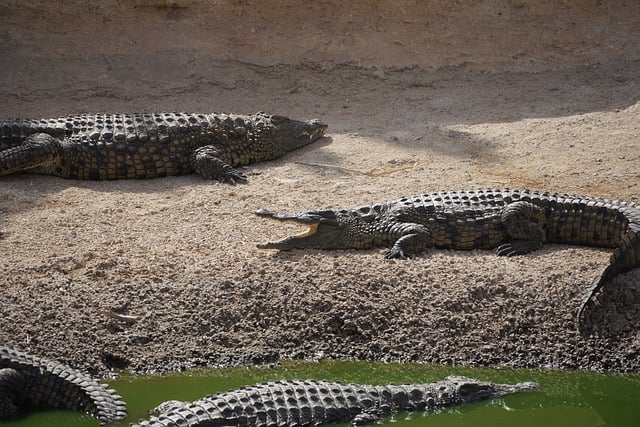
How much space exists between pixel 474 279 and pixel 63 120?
178 inches

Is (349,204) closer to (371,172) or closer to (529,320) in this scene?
(371,172)

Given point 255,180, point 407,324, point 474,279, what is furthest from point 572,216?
point 255,180

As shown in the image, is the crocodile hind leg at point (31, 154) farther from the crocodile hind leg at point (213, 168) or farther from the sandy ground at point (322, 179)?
the crocodile hind leg at point (213, 168)

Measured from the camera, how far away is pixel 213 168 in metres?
9.62

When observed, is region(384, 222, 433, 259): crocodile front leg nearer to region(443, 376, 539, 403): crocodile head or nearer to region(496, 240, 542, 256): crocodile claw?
region(496, 240, 542, 256): crocodile claw

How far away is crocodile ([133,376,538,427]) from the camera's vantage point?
19.0 ft

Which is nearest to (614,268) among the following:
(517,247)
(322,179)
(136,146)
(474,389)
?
(517,247)

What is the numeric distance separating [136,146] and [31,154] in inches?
36.6

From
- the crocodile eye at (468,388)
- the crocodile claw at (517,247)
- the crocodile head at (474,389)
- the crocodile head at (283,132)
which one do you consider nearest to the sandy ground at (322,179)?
the crocodile claw at (517,247)

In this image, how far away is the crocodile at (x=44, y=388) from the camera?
6070mm

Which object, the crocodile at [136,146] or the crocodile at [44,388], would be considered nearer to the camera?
the crocodile at [44,388]

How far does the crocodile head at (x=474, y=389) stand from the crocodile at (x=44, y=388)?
192cm

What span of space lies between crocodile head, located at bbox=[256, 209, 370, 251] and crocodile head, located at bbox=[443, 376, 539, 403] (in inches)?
71.2

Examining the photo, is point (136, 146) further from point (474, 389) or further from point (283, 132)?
point (474, 389)
